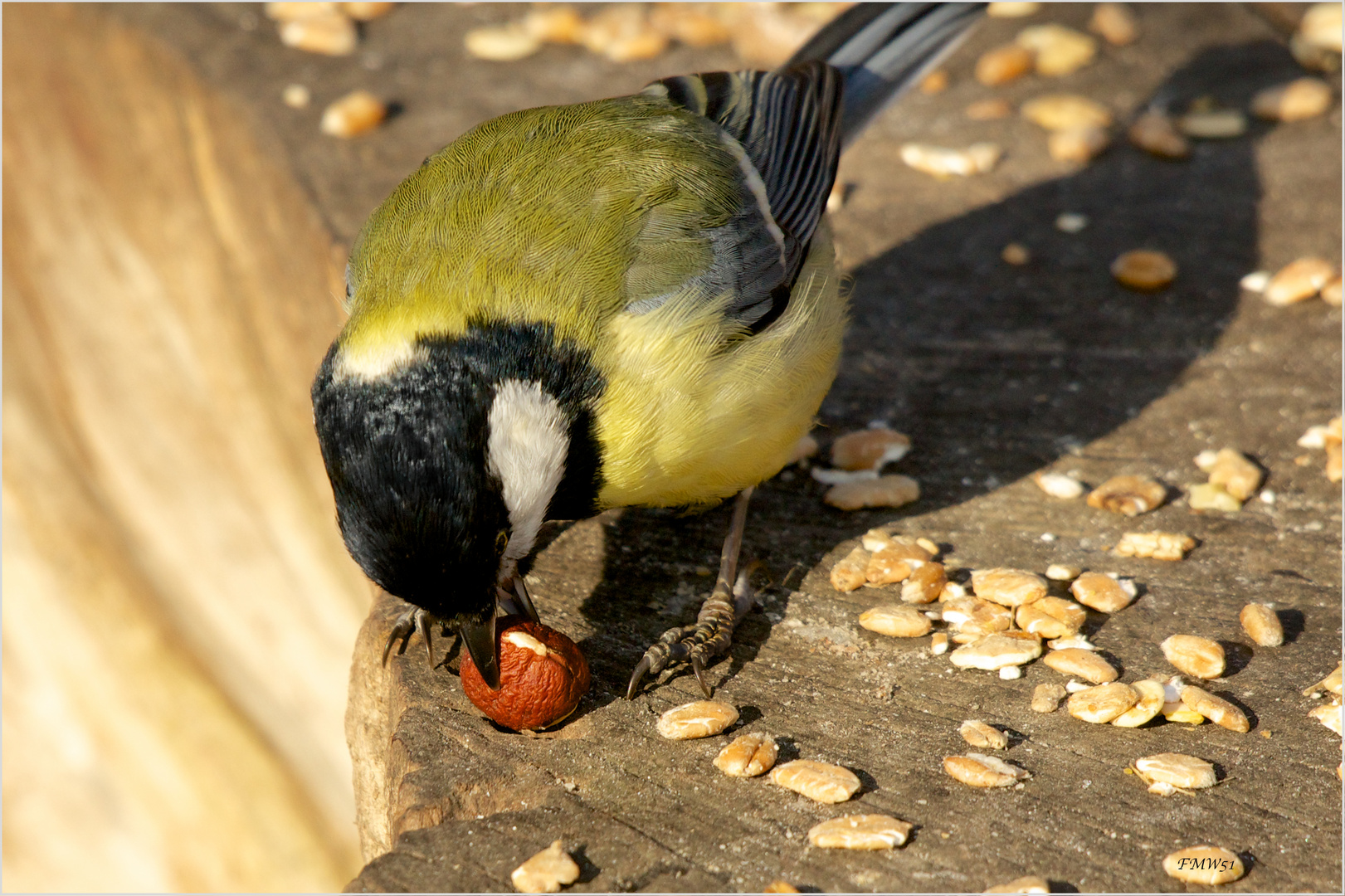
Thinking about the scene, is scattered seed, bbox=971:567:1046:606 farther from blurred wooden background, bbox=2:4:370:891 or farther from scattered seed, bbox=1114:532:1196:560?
blurred wooden background, bbox=2:4:370:891

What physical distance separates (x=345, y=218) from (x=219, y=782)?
1.89 meters

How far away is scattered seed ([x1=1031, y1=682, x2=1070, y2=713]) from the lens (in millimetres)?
1661

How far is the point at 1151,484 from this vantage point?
214cm

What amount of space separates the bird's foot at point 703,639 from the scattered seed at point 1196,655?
25.0 inches

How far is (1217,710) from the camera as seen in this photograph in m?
1.59

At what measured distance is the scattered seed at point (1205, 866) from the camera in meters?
1.34

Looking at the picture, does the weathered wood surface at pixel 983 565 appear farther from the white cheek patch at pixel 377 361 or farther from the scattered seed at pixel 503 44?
the scattered seed at pixel 503 44

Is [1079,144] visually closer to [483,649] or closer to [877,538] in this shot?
[877,538]

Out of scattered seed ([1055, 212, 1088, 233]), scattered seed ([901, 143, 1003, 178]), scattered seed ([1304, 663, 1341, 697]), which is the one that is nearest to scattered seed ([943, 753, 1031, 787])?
scattered seed ([1304, 663, 1341, 697])

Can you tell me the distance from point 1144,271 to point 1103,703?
55.6 inches

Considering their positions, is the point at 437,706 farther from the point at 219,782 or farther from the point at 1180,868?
the point at 219,782

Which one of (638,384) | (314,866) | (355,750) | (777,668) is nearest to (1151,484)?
(777,668)

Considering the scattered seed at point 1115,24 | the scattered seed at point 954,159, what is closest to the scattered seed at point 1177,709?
the scattered seed at point 954,159

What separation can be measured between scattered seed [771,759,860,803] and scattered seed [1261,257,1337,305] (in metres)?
1.72
